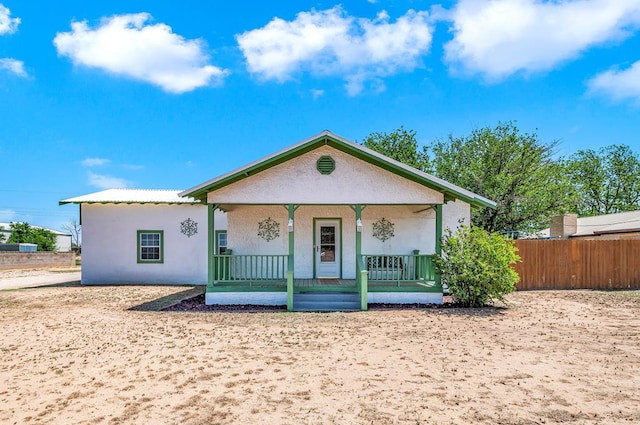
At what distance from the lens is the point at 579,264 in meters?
15.8

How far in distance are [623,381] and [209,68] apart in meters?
16.9

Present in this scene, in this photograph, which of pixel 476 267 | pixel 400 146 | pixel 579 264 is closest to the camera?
pixel 476 267

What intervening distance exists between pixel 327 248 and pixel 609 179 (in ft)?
135

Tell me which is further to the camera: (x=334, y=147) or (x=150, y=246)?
(x=150, y=246)

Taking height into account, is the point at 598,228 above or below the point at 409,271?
above

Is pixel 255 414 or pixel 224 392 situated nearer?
pixel 255 414

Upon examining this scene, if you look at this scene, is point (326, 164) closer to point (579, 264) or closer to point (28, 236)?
point (579, 264)

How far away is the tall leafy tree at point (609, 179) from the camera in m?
41.7

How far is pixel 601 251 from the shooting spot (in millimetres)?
15836

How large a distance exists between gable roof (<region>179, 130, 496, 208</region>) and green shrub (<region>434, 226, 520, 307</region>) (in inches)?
53.5

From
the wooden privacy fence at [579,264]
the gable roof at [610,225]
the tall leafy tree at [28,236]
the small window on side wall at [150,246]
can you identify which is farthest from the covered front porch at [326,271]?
the tall leafy tree at [28,236]

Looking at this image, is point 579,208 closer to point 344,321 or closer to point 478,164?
point 478,164

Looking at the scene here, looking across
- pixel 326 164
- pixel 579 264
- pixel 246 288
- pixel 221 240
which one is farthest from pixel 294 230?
pixel 579 264

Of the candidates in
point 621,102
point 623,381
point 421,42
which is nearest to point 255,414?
point 623,381
